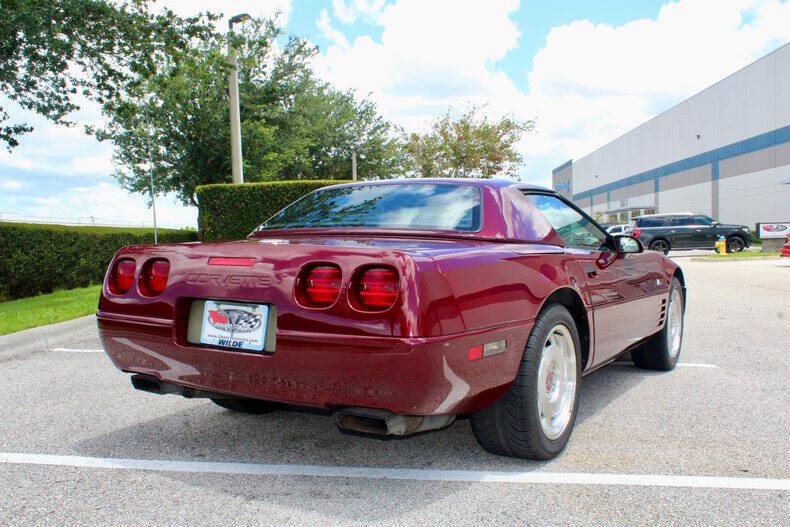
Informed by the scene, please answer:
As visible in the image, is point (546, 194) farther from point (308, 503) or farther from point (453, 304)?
point (308, 503)

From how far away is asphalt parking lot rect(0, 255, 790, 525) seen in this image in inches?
104

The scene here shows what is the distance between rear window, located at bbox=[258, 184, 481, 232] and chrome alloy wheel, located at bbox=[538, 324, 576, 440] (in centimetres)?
71

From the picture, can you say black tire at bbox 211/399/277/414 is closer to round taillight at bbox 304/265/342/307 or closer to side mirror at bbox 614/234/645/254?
round taillight at bbox 304/265/342/307

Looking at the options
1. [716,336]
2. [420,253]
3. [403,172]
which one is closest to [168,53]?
[716,336]

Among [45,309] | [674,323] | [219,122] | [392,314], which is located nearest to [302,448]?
[392,314]

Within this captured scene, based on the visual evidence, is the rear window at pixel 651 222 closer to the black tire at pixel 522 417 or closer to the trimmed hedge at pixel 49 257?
the trimmed hedge at pixel 49 257

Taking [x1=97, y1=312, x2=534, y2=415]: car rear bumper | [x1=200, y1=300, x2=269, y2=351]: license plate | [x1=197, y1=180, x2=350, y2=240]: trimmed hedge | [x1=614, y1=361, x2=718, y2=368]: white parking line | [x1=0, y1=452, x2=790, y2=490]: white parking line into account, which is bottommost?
[x1=614, y1=361, x2=718, y2=368]: white parking line

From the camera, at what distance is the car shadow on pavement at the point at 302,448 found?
282 centimetres

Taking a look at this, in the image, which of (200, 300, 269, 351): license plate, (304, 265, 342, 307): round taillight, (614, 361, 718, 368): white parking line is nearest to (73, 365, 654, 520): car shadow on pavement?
(200, 300, 269, 351): license plate

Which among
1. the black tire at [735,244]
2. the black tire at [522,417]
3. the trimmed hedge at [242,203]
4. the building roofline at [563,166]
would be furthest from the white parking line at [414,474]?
the building roofline at [563,166]

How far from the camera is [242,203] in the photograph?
13336 millimetres

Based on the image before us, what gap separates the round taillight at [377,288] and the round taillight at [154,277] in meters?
1.07

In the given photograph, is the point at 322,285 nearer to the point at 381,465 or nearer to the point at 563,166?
the point at 381,465

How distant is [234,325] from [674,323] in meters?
3.98
